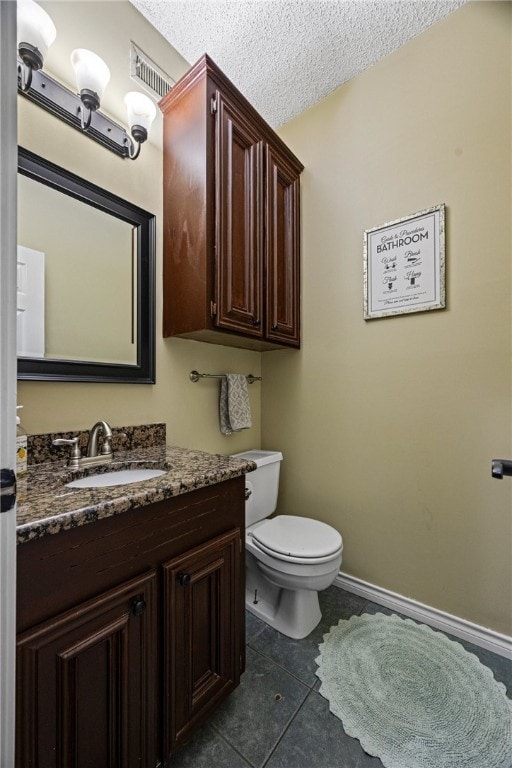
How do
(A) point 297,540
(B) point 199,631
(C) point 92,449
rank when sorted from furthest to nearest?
(A) point 297,540 < (C) point 92,449 < (B) point 199,631

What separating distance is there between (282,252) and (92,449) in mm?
1405

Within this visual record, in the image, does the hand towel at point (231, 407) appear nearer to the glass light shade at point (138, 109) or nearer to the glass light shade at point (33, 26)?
the glass light shade at point (138, 109)

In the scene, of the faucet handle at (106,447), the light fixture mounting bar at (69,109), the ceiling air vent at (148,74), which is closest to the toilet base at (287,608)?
the faucet handle at (106,447)

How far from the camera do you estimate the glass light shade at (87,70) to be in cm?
111

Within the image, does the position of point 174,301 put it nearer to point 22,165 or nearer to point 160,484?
point 22,165

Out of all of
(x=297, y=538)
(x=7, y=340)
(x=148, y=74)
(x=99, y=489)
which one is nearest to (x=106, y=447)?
(x=99, y=489)

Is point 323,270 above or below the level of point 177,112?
below

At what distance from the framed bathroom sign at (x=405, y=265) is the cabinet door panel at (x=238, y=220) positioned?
0.59 m

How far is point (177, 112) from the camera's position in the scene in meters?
1.45

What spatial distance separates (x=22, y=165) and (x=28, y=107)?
203 mm

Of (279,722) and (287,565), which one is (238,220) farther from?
(279,722)

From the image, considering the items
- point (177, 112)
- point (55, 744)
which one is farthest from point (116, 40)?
point (55, 744)

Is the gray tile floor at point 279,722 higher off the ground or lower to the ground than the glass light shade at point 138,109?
lower

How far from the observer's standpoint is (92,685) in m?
0.71
